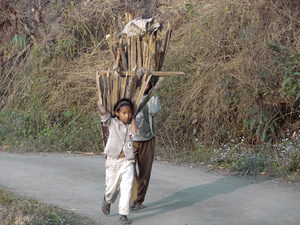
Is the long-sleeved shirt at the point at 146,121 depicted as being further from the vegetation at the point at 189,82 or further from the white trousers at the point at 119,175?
the vegetation at the point at 189,82

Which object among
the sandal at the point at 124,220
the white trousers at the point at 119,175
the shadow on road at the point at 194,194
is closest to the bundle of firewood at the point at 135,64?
the white trousers at the point at 119,175

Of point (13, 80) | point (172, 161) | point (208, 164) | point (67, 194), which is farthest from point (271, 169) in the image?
point (13, 80)

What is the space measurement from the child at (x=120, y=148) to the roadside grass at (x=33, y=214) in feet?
1.64

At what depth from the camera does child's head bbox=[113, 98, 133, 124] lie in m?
4.39

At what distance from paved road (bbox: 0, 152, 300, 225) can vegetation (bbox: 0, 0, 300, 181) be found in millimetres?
753

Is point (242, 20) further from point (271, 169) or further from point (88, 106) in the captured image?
point (88, 106)

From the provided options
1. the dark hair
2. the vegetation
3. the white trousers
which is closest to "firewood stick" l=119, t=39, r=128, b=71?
the dark hair

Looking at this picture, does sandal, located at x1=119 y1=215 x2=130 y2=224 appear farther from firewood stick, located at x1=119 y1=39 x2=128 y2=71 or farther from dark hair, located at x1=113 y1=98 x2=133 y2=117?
firewood stick, located at x1=119 y1=39 x2=128 y2=71

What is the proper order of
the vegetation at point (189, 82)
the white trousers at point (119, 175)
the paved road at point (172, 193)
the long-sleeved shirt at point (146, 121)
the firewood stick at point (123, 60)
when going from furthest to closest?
1. the vegetation at point (189, 82)
2. the firewood stick at point (123, 60)
3. the long-sleeved shirt at point (146, 121)
4. the paved road at point (172, 193)
5. the white trousers at point (119, 175)

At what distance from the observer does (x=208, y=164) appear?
24.9 ft

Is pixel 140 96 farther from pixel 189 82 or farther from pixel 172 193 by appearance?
pixel 189 82

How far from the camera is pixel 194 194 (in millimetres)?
5680

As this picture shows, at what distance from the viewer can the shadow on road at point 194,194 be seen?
16.3 ft

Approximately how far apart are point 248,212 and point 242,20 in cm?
512
